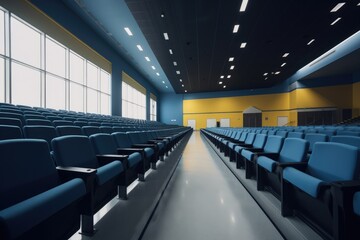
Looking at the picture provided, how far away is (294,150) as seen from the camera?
1.67 m

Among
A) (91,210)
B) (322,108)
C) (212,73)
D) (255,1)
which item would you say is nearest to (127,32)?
(255,1)

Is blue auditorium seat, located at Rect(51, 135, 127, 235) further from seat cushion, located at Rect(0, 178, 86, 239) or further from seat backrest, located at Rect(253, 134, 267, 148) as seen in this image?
seat backrest, located at Rect(253, 134, 267, 148)

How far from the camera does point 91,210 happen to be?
1118 millimetres

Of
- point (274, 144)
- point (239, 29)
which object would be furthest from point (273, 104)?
point (274, 144)

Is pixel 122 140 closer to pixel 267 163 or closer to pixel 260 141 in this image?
pixel 267 163

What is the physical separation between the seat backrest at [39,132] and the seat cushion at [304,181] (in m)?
2.13

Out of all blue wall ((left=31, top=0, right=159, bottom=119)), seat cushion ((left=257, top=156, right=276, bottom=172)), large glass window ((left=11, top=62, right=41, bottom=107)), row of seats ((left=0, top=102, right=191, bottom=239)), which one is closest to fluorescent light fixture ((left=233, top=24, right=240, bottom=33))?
blue wall ((left=31, top=0, right=159, bottom=119))

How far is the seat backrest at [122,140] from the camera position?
2218mm

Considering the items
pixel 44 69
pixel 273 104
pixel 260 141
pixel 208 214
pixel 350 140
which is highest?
pixel 44 69

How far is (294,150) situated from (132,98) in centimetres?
1310

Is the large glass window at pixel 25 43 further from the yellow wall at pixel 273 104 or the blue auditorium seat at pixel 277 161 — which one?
the yellow wall at pixel 273 104

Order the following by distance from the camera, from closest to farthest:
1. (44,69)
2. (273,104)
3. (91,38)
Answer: (44,69)
(91,38)
(273,104)

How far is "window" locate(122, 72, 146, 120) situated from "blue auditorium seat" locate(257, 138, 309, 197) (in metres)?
11.1

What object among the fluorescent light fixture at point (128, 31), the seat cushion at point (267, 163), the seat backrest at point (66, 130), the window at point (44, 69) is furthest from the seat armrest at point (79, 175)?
the fluorescent light fixture at point (128, 31)
